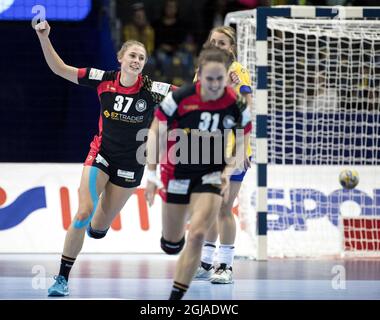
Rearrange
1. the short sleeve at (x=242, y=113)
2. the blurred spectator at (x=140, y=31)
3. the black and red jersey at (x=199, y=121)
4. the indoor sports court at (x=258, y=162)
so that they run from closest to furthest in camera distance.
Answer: the black and red jersey at (x=199, y=121) < the short sleeve at (x=242, y=113) < the indoor sports court at (x=258, y=162) < the blurred spectator at (x=140, y=31)

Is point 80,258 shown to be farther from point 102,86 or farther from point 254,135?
point 102,86

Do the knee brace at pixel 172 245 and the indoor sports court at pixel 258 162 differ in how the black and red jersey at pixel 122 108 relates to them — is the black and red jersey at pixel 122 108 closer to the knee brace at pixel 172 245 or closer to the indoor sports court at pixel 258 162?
the knee brace at pixel 172 245

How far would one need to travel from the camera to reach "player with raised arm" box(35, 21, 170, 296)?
8.05 meters

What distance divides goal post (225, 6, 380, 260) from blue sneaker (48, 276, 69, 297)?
12.8 ft

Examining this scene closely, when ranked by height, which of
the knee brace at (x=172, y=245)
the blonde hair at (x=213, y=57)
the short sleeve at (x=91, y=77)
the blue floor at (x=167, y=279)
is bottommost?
the blue floor at (x=167, y=279)

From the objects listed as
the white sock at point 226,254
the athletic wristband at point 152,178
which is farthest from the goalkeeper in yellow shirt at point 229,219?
the athletic wristband at point 152,178

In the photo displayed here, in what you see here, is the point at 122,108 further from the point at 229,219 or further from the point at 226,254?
the point at 226,254

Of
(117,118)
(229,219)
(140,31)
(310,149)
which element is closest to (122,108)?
(117,118)

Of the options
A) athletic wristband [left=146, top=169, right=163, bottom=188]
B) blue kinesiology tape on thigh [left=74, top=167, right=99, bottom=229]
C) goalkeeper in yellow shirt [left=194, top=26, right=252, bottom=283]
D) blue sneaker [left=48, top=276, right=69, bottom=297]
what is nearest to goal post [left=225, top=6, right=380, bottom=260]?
goalkeeper in yellow shirt [left=194, top=26, right=252, bottom=283]

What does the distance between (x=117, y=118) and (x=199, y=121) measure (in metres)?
1.54

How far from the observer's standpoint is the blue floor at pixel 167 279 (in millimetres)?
7773

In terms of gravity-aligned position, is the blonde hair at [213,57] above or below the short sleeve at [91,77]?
above

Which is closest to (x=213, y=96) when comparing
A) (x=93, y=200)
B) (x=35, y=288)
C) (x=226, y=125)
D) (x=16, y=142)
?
(x=226, y=125)

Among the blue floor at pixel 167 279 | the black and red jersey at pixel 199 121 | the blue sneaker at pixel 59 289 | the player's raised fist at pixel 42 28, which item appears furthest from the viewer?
the player's raised fist at pixel 42 28
